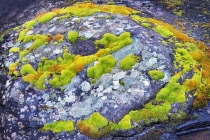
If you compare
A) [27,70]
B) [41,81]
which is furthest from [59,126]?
[27,70]

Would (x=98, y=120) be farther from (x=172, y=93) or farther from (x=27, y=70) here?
(x=27, y=70)

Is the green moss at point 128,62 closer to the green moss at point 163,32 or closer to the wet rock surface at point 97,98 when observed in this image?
the wet rock surface at point 97,98

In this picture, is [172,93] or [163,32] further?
[163,32]

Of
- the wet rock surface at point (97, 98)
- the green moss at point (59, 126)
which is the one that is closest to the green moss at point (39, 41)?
the wet rock surface at point (97, 98)

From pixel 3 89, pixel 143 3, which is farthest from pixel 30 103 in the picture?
pixel 143 3

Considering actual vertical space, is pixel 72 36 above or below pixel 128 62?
above

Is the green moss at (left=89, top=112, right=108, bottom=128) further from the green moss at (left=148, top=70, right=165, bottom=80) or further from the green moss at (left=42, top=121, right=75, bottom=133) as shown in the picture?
the green moss at (left=148, top=70, right=165, bottom=80)
